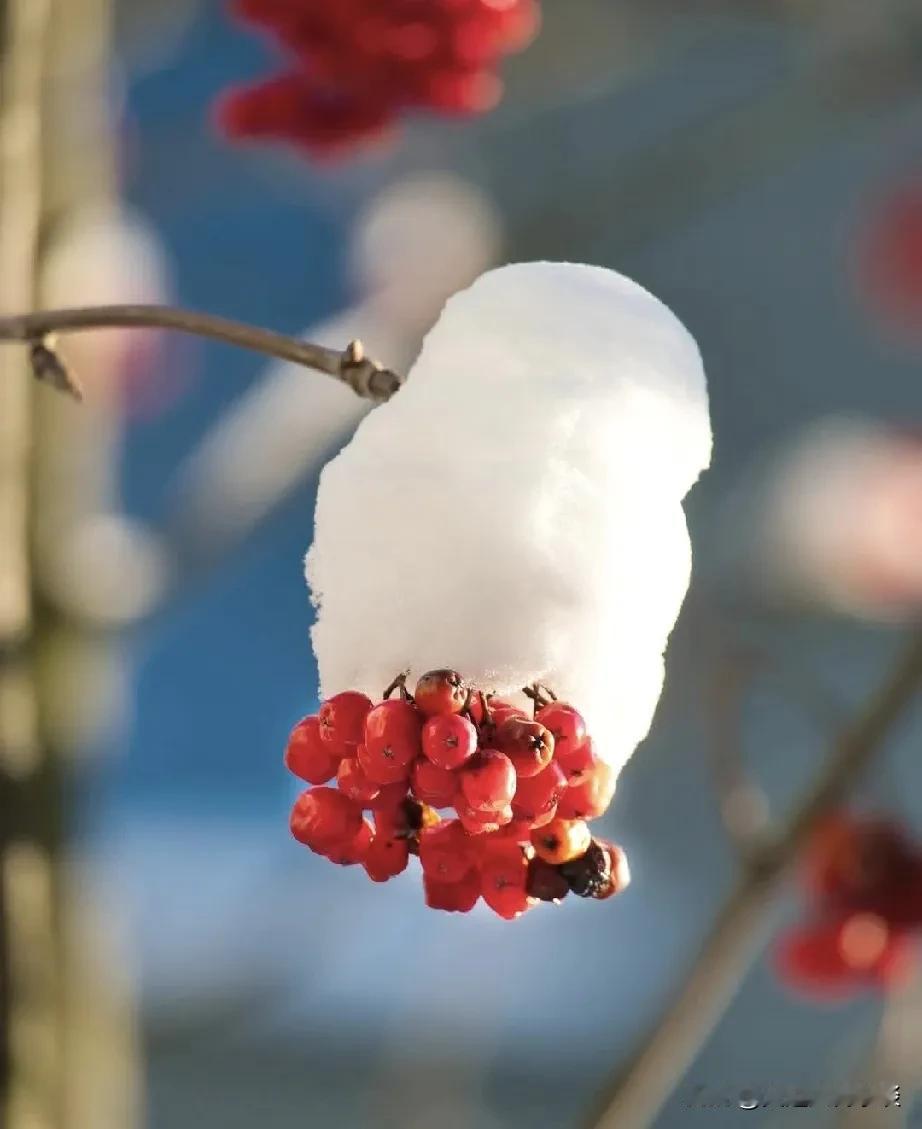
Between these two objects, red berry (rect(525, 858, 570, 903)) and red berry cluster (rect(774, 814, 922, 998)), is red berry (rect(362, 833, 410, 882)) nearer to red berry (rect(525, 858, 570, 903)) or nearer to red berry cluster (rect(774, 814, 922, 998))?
red berry (rect(525, 858, 570, 903))

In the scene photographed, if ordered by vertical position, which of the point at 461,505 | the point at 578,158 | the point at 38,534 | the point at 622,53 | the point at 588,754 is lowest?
the point at 588,754

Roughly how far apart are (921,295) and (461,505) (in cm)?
326

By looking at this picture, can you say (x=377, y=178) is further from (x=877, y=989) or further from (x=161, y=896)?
(x=877, y=989)

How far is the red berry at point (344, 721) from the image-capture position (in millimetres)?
774

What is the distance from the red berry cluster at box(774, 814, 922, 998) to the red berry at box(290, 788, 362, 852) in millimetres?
746

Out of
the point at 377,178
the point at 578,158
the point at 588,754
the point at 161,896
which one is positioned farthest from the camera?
the point at 578,158

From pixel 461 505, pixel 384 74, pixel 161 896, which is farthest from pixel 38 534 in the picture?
pixel 161 896

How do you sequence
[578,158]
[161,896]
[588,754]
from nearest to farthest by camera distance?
1. [588,754]
2. [161,896]
3. [578,158]

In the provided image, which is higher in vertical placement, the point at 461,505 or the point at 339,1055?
the point at 339,1055

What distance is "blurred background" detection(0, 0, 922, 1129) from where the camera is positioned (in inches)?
56.6

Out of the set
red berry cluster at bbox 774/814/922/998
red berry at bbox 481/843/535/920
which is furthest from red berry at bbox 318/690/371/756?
red berry cluster at bbox 774/814/922/998

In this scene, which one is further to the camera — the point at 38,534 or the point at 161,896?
the point at 161,896

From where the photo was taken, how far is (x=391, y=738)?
0.74 metres

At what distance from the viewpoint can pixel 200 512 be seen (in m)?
1.83
